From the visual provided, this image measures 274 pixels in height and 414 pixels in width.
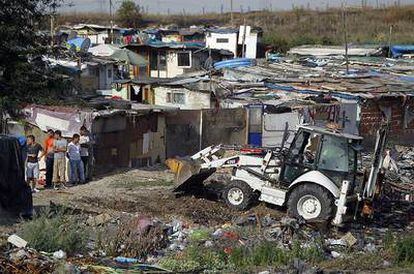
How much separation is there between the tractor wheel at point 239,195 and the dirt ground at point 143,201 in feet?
0.56

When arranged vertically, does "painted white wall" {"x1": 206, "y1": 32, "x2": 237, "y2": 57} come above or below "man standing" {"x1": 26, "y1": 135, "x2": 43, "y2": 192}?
above

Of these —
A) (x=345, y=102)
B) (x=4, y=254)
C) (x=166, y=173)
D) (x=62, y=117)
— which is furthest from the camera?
(x=345, y=102)

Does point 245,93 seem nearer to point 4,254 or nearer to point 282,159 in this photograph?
point 282,159

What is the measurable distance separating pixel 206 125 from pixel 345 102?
6.92 metres

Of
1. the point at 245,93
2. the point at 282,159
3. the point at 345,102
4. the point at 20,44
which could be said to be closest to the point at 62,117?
the point at 20,44

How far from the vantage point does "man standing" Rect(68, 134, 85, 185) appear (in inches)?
680

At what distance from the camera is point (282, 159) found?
1455cm

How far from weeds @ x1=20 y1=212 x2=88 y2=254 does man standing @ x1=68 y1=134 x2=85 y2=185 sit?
6.24m

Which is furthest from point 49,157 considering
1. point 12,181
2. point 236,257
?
point 236,257

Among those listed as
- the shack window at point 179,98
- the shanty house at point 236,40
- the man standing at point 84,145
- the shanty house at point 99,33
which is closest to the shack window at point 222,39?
the shanty house at point 236,40

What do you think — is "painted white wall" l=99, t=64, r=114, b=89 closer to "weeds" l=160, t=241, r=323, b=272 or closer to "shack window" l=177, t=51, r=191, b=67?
"shack window" l=177, t=51, r=191, b=67

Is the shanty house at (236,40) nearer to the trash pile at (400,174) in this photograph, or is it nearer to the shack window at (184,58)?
the shack window at (184,58)

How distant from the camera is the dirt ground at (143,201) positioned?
47.7 ft

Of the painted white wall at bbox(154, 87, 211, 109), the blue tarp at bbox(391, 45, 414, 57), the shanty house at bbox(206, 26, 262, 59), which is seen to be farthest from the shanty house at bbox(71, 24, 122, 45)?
the painted white wall at bbox(154, 87, 211, 109)
